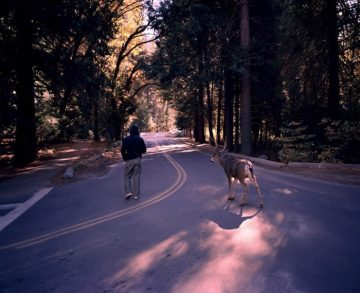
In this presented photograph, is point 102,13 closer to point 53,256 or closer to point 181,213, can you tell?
point 181,213

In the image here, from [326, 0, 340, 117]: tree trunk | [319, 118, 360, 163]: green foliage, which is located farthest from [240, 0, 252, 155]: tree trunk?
[319, 118, 360, 163]: green foliage

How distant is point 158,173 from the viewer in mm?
16328

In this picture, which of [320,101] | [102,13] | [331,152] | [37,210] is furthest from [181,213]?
[102,13]

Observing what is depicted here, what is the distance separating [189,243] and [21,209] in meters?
6.29

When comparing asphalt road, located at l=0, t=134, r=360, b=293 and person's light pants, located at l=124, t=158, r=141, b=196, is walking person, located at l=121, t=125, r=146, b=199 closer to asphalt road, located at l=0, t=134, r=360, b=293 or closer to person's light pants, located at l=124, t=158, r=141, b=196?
person's light pants, located at l=124, t=158, r=141, b=196

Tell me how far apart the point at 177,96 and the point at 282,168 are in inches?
1100

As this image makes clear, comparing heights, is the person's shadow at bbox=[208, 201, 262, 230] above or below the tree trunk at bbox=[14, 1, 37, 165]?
below

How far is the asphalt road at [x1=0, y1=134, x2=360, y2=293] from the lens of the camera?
5027 mm

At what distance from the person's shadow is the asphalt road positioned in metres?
0.02

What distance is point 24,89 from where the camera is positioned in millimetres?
20047

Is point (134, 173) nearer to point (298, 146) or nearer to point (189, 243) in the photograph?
point (189, 243)

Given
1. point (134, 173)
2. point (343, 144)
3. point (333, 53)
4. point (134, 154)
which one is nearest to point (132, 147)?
point (134, 154)

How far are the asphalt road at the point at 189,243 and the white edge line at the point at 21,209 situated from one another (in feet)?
0.68

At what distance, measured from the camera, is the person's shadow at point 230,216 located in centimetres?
754
